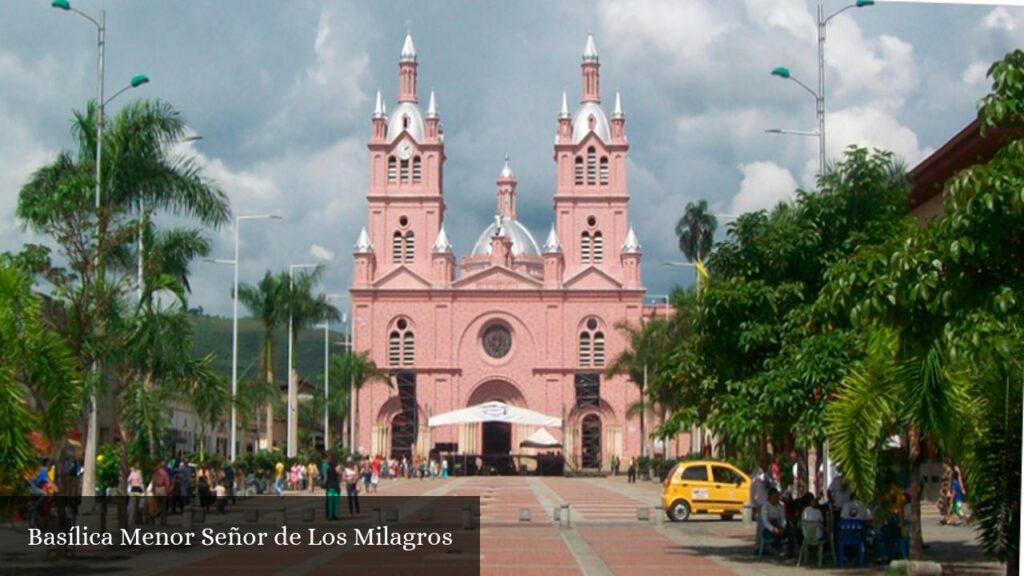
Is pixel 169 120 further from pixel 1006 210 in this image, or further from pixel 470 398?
pixel 470 398

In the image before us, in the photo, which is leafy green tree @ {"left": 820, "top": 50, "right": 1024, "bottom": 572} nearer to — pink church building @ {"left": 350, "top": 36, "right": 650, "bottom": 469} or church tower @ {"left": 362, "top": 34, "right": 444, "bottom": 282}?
pink church building @ {"left": 350, "top": 36, "right": 650, "bottom": 469}

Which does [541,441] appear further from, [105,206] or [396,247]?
[105,206]

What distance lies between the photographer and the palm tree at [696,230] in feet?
209

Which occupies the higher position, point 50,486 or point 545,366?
point 545,366

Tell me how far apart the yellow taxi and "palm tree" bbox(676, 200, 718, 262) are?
29.8m

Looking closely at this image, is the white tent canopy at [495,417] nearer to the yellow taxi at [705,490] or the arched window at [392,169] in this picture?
the arched window at [392,169]

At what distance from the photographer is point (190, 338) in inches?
1105

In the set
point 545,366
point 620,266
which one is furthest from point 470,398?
point 620,266

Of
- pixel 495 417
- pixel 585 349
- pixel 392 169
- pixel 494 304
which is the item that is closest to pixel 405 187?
pixel 392 169

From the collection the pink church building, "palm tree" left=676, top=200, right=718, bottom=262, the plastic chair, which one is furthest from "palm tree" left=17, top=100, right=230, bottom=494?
the pink church building

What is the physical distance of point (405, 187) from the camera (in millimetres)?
93188

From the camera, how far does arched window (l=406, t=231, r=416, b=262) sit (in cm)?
9288

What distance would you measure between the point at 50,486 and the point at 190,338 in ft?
22.7

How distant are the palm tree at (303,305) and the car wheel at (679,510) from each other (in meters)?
26.3
